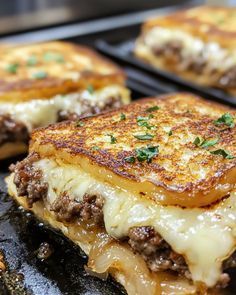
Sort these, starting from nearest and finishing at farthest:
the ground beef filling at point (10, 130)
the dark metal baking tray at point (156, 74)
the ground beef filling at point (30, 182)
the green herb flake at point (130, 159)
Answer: the green herb flake at point (130, 159) → the ground beef filling at point (30, 182) → the ground beef filling at point (10, 130) → the dark metal baking tray at point (156, 74)

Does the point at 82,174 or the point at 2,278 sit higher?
the point at 82,174

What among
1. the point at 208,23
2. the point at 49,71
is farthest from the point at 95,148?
the point at 208,23

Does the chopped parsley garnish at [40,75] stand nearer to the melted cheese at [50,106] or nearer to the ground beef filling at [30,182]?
the melted cheese at [50,106]

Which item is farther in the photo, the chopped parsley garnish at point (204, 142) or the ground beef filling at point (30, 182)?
the ground beef filling at point (30, 182)

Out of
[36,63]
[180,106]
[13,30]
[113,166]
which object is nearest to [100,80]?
[36,63]

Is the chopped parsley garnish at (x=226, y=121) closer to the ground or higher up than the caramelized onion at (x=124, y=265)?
higher up

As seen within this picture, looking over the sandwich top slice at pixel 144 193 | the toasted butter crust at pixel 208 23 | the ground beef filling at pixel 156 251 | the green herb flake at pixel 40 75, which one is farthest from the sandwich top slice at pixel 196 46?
the ground beef filling at pixel 156 251

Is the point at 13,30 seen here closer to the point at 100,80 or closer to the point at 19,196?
the point at 100,80

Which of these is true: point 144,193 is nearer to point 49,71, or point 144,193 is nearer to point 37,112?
point 37,112
